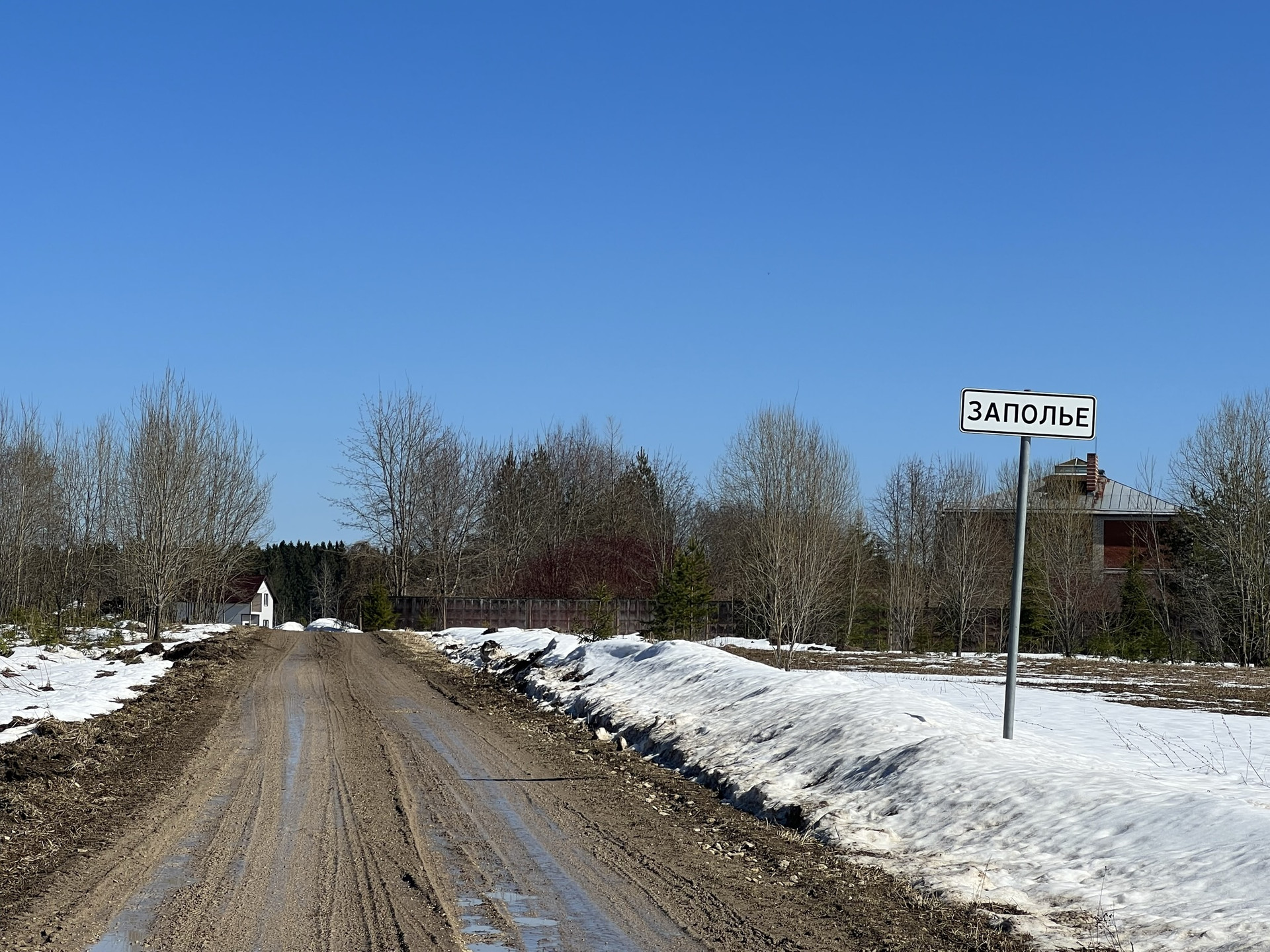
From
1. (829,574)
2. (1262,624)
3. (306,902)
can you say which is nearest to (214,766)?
(306,902)

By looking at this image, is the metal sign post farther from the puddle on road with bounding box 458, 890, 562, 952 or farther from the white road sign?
the puddle on road with bounding box 458, 890, 562, 952

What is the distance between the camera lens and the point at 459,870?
7.16 m

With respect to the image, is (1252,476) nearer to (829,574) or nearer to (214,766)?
(829,574)

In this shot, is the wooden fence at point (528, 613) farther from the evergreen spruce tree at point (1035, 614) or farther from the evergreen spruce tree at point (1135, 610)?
the evergreen spruce tree at point (1135, 610)

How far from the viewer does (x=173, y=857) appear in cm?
732

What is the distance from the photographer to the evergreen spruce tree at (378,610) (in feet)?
157

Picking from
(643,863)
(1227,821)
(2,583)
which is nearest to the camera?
(1227,821)

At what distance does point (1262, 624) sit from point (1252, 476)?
552 cm

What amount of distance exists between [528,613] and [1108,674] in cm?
2780

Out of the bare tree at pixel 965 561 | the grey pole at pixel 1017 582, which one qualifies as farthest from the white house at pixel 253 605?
the grey pole at pixel 1017 582

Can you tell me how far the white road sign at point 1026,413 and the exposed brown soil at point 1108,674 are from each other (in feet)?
31.5

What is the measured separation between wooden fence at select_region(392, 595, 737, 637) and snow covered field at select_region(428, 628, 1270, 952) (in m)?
32.5

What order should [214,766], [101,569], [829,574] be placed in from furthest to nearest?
[101,569] → [829,574] → [214,766]

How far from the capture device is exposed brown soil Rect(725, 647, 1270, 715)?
2000 centimetres
